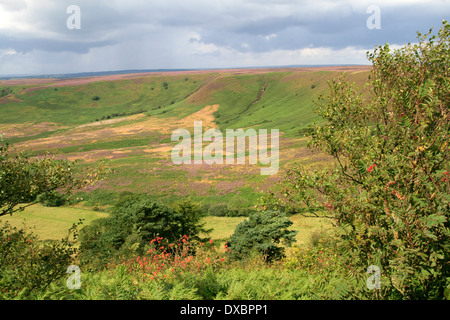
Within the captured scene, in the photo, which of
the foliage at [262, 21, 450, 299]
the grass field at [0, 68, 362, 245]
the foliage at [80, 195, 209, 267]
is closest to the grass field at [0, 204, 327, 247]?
the grass field at [0, 68, 362, 245]

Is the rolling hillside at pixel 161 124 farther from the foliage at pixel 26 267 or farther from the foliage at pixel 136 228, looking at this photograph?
the foliage at pixel 26 267

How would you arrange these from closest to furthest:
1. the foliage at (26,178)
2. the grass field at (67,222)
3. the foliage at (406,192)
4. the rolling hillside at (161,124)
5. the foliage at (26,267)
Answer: the foliage at (406,192)
the foliage at (26,267)
the foliage at (26,178)
the grass field at (67,222)
the rolling hillside at (161,124)

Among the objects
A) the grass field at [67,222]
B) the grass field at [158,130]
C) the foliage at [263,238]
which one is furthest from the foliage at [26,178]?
the grass field at [67,222]

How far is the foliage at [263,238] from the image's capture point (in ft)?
76.9

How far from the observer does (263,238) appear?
24812 mm

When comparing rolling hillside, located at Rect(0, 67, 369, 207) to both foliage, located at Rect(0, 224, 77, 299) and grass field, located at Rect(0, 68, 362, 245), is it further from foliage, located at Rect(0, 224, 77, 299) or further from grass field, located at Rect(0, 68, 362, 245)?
foliage, located at Rect(0, 224, 77, 299)

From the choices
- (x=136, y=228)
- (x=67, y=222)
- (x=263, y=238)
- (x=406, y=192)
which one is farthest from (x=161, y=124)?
(x=406, y=192)

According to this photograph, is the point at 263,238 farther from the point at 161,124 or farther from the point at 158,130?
the point at 161,124

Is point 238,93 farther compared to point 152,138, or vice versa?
point 238,93

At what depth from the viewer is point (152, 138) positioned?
115m

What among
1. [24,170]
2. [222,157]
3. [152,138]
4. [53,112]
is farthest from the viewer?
[53,112]
